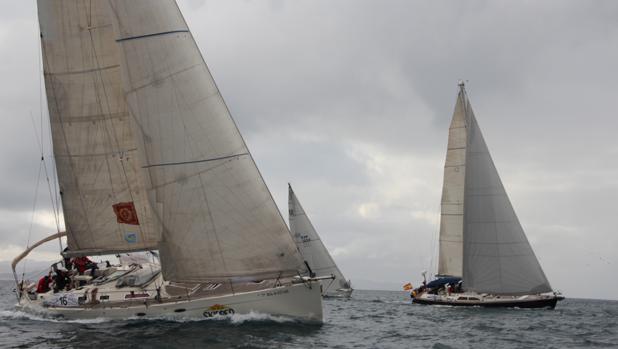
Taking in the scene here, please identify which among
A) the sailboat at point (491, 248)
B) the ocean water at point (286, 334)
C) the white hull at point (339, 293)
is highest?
the sailboat at point (491, 248)

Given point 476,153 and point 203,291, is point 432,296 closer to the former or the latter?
point 476,153

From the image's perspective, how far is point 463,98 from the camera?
1912 inches

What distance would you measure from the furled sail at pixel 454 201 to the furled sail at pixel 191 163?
93.6ft

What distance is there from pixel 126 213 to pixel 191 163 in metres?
7.04

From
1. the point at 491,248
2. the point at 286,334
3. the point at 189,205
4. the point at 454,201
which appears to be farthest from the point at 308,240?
the point at 286,334

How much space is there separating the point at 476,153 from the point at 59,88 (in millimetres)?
26633

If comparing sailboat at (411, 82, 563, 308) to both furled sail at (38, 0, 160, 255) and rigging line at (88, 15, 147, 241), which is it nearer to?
furled sail at (38, 0, 160, 255)

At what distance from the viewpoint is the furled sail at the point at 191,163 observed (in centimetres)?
2533

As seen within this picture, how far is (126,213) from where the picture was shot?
31031mm

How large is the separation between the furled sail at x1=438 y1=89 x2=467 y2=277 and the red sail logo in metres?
28.4

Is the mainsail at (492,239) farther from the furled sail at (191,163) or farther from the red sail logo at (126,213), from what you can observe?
the red sail logo at (126,213)

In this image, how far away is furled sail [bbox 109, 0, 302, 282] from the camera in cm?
2533

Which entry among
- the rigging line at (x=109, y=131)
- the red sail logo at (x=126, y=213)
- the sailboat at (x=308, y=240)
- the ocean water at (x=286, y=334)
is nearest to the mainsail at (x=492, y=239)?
the ocean water at (x=286, y=334)

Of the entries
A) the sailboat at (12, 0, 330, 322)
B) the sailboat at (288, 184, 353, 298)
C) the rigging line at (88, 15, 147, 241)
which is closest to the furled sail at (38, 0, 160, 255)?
the rigging line at (88, 15, 147, 241)
